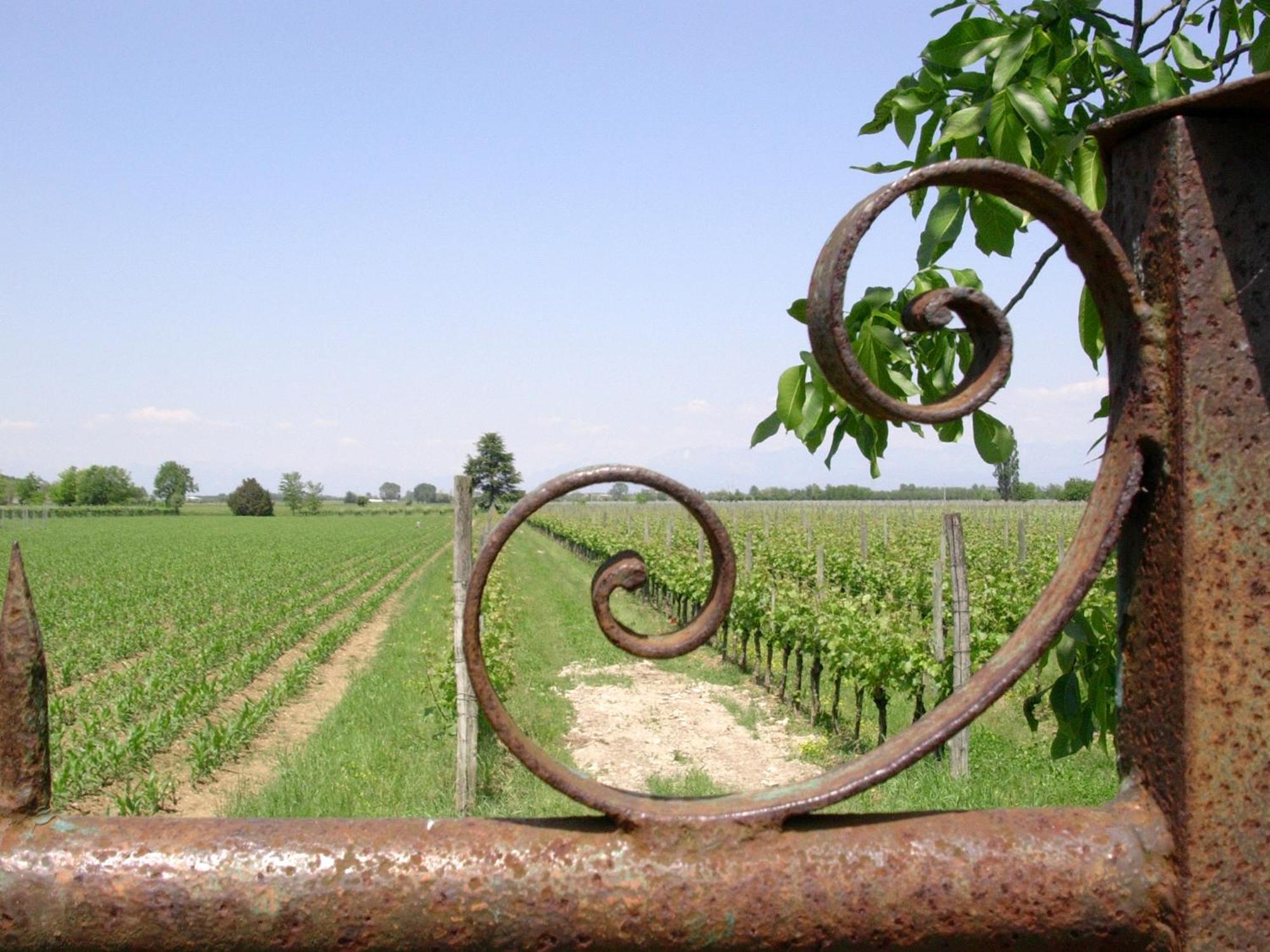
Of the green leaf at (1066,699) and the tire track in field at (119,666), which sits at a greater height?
the green leaf at (1066,699)

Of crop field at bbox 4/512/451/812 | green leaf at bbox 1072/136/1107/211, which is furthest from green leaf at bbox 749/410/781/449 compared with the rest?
crop field at bbox 4/512/451/812

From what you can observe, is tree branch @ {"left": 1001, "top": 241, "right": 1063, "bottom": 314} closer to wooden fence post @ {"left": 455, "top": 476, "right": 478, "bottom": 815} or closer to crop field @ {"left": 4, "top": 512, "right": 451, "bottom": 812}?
wooden fence post @ {"left": 455, "top": 476, "right": 478, "bottom": 815}

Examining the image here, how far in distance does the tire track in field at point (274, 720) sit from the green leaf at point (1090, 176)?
10.0 meters

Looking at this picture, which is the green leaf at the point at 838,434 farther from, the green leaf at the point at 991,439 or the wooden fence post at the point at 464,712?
the wooden fence post at the point at 464,712

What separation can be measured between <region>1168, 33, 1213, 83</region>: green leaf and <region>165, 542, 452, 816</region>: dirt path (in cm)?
972

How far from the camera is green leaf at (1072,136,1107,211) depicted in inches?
57.1

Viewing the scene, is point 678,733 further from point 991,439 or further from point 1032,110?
point 1032,110

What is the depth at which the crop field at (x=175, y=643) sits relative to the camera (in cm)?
1111

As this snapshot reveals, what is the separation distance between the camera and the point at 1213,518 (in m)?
0.71

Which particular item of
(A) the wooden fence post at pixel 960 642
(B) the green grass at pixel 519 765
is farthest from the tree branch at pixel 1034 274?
(A) the wooden fence post at pixel 960 642

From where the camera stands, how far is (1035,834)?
2.42ft

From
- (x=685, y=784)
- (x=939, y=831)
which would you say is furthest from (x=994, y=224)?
(x=685, y=784)

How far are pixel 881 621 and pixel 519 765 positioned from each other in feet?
12.9

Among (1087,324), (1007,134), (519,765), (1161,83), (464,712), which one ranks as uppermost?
(1161,83)
